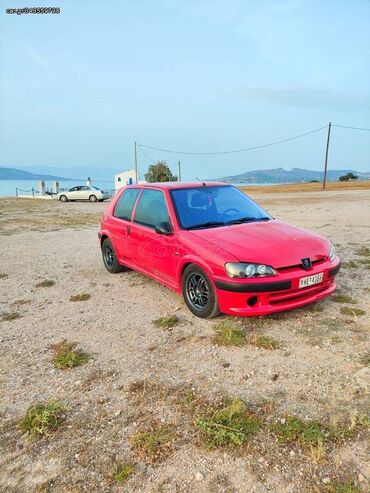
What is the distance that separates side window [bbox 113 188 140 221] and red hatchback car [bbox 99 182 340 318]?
0.02m

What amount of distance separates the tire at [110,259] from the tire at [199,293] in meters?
2.19

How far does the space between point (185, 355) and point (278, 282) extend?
120 centimetres

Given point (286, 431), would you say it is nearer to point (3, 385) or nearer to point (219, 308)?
point (219, 308)

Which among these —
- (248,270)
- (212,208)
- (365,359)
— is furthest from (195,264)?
(365,359)

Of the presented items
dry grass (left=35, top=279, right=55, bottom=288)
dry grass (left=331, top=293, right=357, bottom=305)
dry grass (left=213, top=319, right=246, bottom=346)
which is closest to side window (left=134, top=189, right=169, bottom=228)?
dry grass (left=213, top=319, right=246, bottom=346)

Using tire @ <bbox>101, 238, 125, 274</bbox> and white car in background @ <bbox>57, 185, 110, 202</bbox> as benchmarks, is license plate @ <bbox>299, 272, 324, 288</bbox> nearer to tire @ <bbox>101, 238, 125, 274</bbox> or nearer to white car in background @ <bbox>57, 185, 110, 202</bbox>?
tire @ <bbox>101, 238, 125, 274</bbox>

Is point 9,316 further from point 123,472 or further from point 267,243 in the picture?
point 267,243

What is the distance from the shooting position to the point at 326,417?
2531 mm

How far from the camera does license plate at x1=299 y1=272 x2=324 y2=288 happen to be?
12.7 feet

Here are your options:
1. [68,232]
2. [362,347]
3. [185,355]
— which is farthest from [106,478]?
[68,232]

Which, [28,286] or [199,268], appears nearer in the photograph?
[199,268]

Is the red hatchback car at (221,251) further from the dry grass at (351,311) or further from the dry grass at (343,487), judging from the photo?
the dry grass at (343,487)

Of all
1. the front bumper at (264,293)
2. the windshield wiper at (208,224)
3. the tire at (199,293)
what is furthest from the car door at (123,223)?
the front bumper at (264,293)

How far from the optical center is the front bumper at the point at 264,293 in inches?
145
